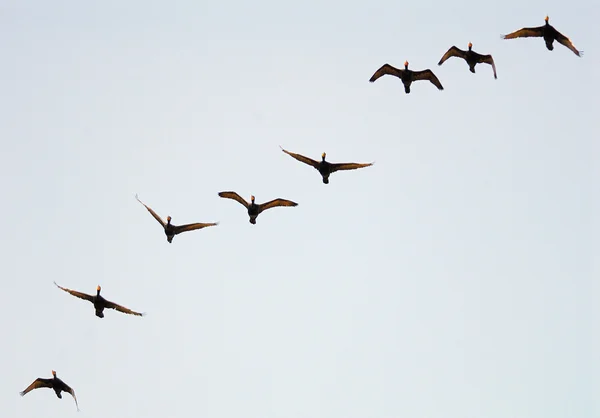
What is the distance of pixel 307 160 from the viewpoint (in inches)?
1257

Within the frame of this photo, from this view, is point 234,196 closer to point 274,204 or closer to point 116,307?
point 274,204

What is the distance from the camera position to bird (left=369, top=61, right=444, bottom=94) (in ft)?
112

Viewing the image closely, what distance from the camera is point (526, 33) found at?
109 ft

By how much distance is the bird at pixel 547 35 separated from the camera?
3247cm

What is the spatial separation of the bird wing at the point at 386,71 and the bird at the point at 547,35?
14.3 feet

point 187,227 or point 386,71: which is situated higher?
point 386,71

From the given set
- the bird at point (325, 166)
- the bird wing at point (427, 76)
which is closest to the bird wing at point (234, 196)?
the bird at point (325, 166)

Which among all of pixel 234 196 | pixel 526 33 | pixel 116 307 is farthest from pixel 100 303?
pixel 526 33

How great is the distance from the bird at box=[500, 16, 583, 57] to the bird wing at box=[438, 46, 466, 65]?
1.76 metres

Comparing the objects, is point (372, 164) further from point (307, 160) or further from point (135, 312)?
point (135, 312)

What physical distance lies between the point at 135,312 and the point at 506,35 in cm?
1798

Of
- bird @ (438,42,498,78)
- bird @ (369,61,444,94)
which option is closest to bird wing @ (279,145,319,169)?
bird @ (369,61,444,94)

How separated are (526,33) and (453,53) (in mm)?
2960

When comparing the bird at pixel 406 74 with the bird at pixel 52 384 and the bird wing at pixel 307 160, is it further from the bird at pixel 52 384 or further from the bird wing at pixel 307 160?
the bird at pixel 52 384
